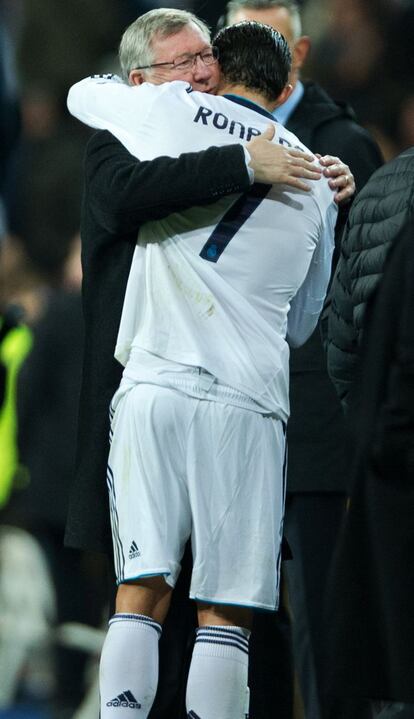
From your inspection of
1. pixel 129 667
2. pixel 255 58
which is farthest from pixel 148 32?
pixel 129 667

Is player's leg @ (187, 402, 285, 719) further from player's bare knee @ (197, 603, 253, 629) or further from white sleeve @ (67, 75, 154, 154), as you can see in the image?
white sleeve @ (67, 75, 154, 154)

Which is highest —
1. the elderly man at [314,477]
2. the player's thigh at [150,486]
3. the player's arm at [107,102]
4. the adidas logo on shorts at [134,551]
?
the player's arm at [107,102]

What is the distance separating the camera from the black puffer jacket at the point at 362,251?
3.72m

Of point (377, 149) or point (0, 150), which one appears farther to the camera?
point (0, 150)

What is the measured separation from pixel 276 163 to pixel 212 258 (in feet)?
0.89

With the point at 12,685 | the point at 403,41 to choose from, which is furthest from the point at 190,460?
the point at 403,41

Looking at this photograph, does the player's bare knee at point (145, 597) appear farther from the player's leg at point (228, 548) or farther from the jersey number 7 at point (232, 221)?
the jersey number 7 at point (232, 221)

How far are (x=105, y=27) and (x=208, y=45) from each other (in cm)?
561

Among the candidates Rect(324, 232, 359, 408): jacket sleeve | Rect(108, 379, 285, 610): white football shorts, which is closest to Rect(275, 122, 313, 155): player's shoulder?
Rect(324, 232, 359, 408): jacket sleeve

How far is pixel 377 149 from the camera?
491 cm

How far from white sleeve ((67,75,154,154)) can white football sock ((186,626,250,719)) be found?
3.89 ft

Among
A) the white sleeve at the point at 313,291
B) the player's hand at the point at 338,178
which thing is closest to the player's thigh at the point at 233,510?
the white sleeve at the point at 313,291

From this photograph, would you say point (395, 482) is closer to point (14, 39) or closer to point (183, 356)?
point (183, 356)

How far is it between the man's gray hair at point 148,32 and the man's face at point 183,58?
0.02m
